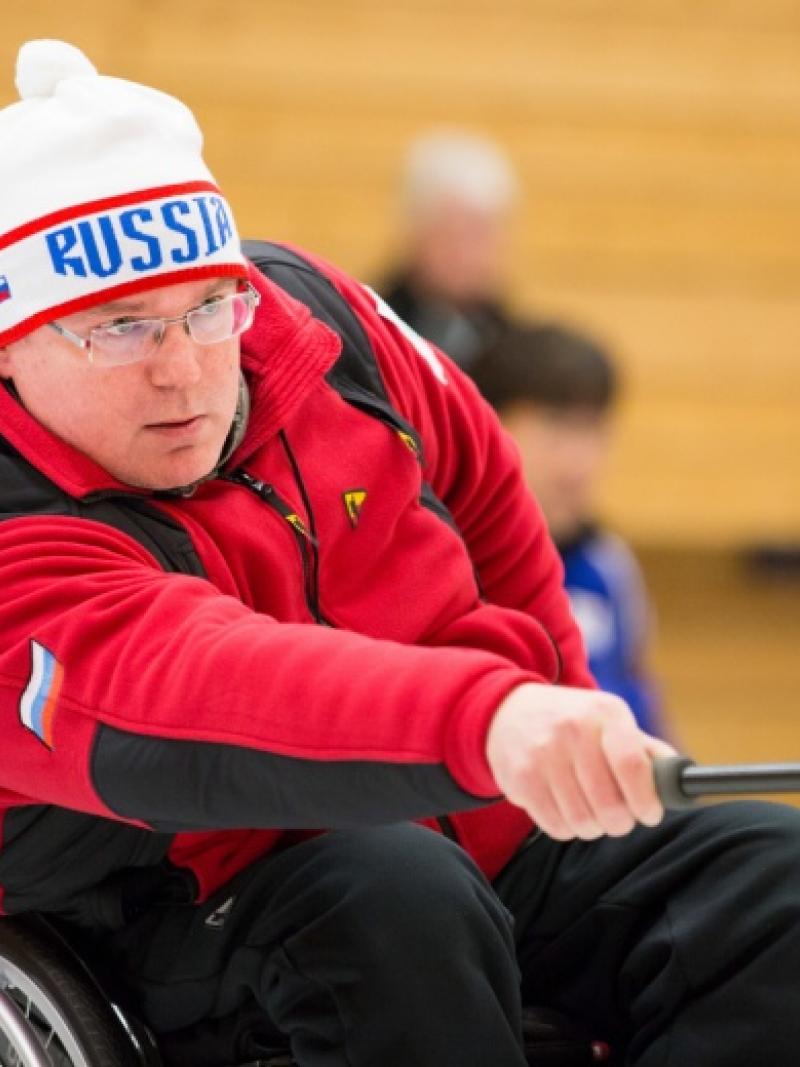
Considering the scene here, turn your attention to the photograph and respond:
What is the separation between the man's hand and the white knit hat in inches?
19.1

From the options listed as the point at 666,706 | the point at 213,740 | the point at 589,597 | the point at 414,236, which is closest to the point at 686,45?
the point at 414,236

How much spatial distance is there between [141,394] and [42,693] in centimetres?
24

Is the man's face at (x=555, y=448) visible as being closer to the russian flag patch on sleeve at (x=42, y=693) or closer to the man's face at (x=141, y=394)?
the man's face at (x=141, y=394)

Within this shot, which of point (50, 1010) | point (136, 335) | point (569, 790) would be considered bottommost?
point (50, 1010)

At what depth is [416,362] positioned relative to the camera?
69.4 inches

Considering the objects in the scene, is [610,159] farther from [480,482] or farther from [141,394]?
[141,394]

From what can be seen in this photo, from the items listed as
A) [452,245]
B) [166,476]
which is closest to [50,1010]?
[166,476]

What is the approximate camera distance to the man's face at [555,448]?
2922 mm

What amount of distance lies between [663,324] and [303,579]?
10.7 ft

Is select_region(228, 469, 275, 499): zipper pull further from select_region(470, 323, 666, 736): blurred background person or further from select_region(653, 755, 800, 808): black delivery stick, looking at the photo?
select_region(470, 323, 666, 736): blurred background person

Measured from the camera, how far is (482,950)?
1403 millimetres

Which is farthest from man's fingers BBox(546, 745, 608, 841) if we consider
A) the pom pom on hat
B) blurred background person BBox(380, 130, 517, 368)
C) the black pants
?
blurred background person BBox(380, 130, 517, 368)

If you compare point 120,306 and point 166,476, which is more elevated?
point 120,306

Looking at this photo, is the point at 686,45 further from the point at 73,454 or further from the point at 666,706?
the point at 73,454
